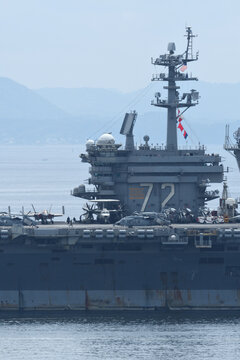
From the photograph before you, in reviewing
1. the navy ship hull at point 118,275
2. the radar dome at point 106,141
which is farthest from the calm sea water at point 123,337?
the radar dome at point 106,141

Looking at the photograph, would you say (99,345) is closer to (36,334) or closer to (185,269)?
(36,334)

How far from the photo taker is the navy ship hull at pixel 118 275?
132ft

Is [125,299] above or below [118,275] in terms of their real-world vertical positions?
below

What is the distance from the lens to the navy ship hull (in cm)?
4028

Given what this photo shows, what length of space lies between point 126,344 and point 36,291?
642cm

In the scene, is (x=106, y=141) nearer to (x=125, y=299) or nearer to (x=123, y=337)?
(x=125, y=299)

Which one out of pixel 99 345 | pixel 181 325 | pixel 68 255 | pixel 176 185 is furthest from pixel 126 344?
pixel 176 185

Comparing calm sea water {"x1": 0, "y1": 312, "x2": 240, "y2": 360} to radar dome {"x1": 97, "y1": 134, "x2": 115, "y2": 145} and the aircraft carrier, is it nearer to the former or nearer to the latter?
the aircraft carrier

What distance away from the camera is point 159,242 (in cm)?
4006

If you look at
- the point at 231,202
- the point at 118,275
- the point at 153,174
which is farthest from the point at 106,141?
the point at 118,275

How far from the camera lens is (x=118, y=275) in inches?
1596

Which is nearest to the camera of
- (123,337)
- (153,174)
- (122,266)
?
(123,337)

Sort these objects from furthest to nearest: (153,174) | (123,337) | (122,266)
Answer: (153,174)
(122,266)
(123,337)

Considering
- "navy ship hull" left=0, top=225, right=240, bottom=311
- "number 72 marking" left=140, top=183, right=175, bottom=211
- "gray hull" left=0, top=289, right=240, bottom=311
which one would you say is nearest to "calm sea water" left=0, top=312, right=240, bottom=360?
"gray hull" left=0, top=289, right=240, bottom=311
